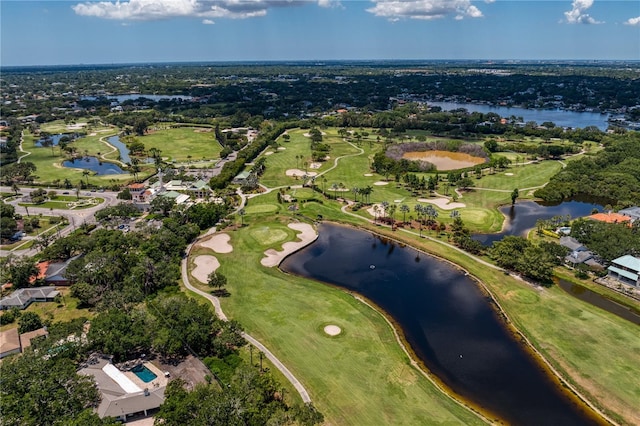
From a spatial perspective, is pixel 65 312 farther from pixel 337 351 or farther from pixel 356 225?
pixel 356 225

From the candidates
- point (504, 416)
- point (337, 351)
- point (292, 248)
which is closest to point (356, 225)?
point (292, 248)

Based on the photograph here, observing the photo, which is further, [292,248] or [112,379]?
[292,248]

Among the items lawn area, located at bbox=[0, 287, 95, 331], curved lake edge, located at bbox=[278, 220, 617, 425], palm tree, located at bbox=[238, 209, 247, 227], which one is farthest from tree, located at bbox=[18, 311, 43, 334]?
palm tree, located at bbox=[238, 209, 247, 227]

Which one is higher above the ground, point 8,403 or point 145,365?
point 8,403

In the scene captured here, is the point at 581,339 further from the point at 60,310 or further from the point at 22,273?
the point at 22,273

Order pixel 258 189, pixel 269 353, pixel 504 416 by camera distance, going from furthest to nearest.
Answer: pixel 258 189 < pixel 269 353 < pixel 504 416

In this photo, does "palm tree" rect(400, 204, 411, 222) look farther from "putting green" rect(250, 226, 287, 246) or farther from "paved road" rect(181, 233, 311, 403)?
"paved road" rect(181, 233, 311, 403)
